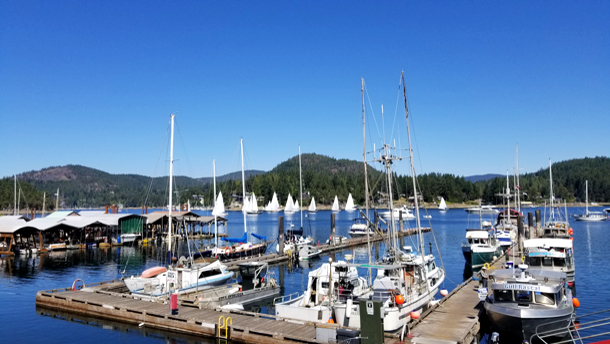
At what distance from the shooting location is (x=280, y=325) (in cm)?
2186

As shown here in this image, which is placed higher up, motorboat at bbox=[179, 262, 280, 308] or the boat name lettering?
the boat name lettering

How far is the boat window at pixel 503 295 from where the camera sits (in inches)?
852

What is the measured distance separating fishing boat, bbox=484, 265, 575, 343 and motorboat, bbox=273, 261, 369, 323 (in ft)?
23.3

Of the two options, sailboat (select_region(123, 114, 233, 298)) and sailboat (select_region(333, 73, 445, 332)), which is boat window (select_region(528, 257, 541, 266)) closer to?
sailboat (select_region(333, 73, 445, 332))

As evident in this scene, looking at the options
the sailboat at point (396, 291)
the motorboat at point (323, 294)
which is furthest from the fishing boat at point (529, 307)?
the motorboat at point (323, 294)

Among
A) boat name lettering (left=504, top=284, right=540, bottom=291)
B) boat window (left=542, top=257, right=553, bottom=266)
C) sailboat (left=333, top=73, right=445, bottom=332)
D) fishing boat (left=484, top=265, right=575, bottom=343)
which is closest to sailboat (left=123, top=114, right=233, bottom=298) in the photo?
sailboat (left=333, top=73, right=445, bottom=332)

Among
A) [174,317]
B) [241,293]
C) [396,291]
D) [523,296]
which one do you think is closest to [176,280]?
[241,293]

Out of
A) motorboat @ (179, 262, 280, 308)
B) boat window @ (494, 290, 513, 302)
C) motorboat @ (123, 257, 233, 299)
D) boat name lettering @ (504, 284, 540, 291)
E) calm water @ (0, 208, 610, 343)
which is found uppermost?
boat name lettering @ (504, 284, 540, 291)

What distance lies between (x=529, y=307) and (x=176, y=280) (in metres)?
22.7

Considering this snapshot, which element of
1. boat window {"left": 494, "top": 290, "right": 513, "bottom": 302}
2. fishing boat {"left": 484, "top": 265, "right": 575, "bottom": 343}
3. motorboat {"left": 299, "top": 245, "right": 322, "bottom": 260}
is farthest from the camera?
motorboat {"left": 299, "top": 245, "right": 322, "bottom": 260}

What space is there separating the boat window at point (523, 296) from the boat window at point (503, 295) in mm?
273

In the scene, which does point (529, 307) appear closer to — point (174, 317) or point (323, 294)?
point (323, 294)

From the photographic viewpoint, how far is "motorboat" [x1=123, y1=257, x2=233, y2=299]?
30.8 meters

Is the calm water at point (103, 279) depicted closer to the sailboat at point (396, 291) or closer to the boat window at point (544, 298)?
the sailboat at point (396, 291)
